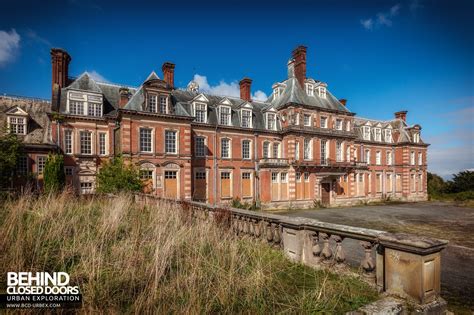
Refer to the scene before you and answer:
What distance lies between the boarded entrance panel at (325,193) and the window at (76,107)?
88.0 feet

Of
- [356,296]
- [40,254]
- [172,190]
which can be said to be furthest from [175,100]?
[356,296]

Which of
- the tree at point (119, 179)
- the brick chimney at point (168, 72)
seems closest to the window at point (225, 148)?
the brick chimney at point (168, 72)

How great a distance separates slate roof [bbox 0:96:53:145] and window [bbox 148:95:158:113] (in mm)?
8204

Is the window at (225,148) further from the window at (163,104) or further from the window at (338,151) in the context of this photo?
the window at (338,151)

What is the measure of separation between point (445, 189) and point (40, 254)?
A: 53358 mm

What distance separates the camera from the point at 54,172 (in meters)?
17.5

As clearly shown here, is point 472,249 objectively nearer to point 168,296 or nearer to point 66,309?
point 168,296

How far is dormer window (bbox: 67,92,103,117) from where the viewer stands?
20.1 m

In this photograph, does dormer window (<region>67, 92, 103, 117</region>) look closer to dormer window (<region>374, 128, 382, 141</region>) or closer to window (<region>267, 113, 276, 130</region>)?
window (<region>267, 113, 276, 130</region>)

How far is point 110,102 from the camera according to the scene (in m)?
22.4

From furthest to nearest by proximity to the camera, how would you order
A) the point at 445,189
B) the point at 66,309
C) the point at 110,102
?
the point at 445,189 → the point at 110,102 → the point at 66,309

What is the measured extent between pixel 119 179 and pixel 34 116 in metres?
12.0

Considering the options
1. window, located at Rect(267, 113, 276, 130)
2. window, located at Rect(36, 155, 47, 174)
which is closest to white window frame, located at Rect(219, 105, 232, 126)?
window, located at Rect(267, 113, 276, 130)

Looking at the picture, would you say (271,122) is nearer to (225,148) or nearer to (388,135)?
(225,148)
